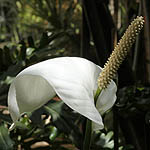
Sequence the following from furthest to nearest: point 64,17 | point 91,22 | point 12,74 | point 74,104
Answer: point 64,17 → point 91,22 → point 12,74 → point 74,104

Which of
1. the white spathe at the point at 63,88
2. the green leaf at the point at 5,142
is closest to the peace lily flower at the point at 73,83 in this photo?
the white spathe at the point at 63,88

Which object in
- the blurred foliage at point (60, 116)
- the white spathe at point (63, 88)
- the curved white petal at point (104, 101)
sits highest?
the white spathe at point (63, 88)

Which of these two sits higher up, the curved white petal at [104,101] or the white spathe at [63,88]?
the white spathe at [63,88]

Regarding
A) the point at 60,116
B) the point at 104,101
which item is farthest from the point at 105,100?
the point at 60,116

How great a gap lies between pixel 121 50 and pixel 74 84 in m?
0.09

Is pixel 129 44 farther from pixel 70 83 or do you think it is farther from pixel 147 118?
A: pixel 147 118

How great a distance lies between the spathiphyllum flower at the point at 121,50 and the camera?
1.21ft

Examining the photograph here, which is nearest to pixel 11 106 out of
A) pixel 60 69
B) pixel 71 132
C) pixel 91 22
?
pixel 60 69

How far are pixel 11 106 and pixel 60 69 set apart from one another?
0.29ft

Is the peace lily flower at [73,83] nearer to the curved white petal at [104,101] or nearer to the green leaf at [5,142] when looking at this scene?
the curved white petal at [104,101]

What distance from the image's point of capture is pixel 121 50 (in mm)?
384

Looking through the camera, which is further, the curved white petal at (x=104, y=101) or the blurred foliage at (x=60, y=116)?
the blurred foliage at (x=60, y=116)

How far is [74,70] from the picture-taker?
369mm

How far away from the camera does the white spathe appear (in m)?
0.32
